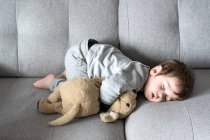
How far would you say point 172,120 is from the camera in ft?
4.30

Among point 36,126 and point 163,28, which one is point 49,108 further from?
point 163,28

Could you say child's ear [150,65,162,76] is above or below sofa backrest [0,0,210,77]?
below

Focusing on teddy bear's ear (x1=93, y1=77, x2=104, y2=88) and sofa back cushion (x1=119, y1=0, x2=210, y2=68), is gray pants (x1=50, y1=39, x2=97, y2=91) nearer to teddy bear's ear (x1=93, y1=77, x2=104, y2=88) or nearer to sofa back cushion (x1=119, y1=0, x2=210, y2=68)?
teddy bear's ear (x1=93, y1=77, x2=104, y2=88)

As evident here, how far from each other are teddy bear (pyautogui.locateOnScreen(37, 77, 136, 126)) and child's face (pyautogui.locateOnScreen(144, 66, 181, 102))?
91 mm

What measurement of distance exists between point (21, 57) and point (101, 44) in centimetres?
45

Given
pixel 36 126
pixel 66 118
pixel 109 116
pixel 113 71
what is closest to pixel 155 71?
pixel 113 71

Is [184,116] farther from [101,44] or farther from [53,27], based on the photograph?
[53,27]

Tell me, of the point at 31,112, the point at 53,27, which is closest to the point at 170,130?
the point at 31,112

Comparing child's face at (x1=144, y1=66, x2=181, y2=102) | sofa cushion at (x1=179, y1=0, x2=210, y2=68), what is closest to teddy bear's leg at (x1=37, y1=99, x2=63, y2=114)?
child's face at (x1=144, y1=66, x2=181, y2=102)

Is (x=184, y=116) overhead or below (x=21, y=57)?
below

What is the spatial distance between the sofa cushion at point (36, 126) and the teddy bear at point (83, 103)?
0.03 meters

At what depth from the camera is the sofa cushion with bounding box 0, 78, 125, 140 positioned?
127cm

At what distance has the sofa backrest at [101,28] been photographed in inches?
65.5

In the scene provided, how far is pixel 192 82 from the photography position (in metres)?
1.47
